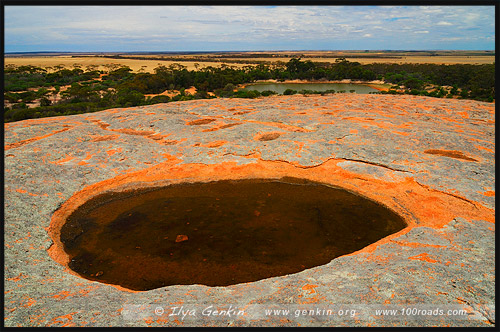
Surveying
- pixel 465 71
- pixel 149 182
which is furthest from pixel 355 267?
pixel 465 71

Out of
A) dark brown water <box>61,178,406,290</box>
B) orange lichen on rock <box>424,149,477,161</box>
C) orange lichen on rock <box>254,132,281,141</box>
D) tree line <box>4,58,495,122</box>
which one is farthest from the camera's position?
tree line <box>4,58,495,122</box>

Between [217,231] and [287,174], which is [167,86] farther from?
[217,231]

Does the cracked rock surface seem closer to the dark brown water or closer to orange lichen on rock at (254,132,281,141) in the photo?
orange lichen on rock at (254,132,281,141)

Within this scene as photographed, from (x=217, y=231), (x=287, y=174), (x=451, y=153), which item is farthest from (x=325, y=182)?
(x=451, y=153)

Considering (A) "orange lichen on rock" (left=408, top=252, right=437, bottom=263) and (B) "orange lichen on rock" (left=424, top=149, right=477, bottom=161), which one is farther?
(B) "orange lichen on rock" (left=424, top=149, right=477, bottom=161)

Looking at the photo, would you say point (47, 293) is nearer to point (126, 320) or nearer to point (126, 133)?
point (126, 320)

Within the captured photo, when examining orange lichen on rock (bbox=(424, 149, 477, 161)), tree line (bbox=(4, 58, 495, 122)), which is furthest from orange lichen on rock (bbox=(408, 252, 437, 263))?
tree line (bbox=(4, 58, 495, 122))
